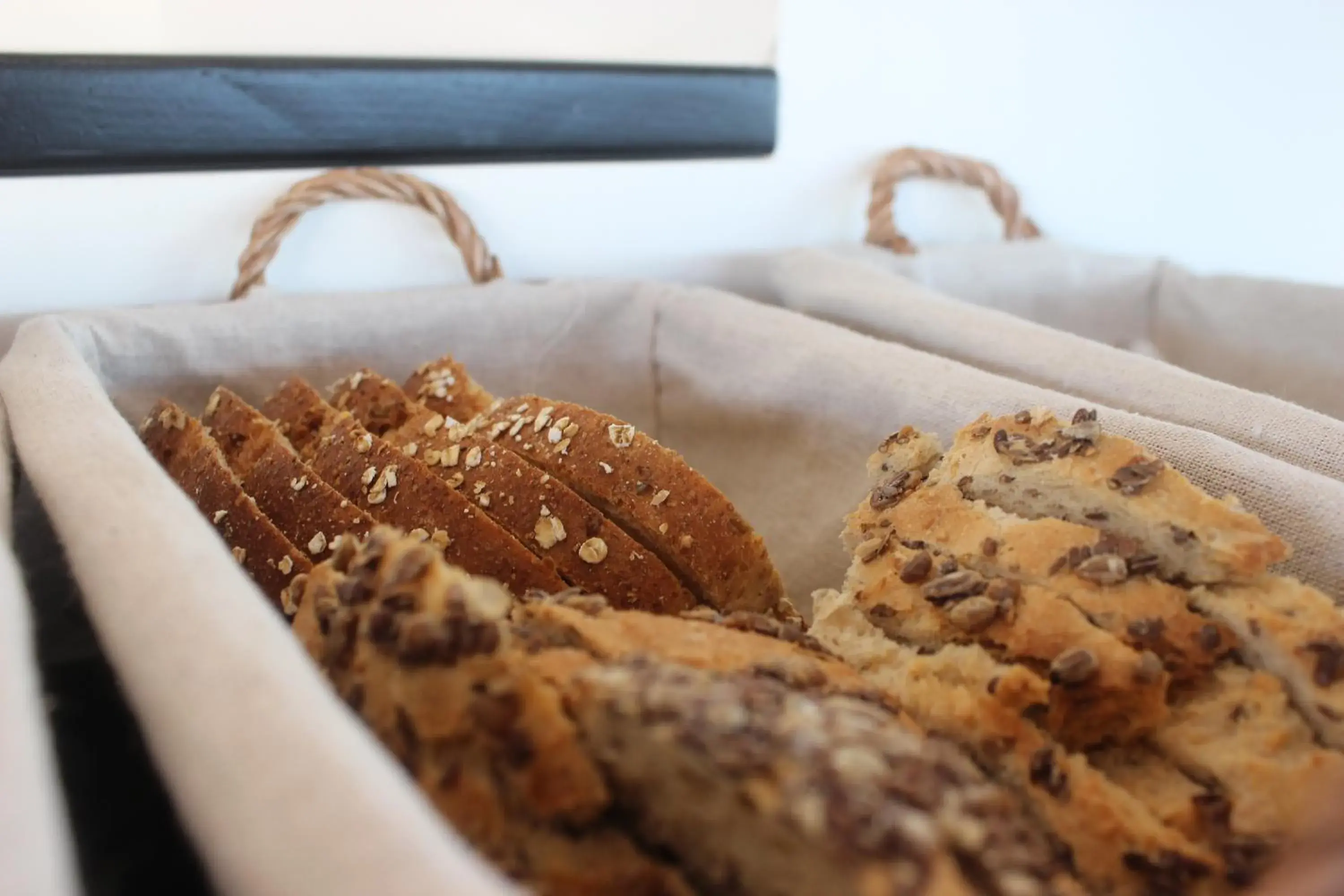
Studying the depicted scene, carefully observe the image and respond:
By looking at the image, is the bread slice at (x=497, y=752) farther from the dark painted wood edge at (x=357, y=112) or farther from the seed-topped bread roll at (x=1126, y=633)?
the dark painted wood edge at (x=357, y=112)

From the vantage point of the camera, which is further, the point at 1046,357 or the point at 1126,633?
the point at 1046,357

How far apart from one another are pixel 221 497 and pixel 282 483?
6 centimetres

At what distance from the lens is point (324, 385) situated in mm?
1415

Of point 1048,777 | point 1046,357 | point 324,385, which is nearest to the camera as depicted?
point 1048,777

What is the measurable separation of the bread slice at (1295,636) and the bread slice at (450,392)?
806mm

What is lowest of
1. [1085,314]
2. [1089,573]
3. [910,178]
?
[1085,314]

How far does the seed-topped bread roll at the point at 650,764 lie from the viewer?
50 cm

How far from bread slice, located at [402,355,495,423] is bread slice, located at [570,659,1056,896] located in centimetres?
70

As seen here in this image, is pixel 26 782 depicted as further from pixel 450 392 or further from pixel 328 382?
pixel 328 382

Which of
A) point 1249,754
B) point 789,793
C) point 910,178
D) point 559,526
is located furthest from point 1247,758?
point 910,178

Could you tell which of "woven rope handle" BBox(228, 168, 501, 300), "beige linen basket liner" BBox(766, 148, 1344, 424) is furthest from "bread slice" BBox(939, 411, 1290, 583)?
"woven rope handle" BBox(228, 168, 501, 300)

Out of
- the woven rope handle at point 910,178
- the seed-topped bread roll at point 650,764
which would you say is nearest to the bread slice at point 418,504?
the seed-topped bread roll at point 650,764

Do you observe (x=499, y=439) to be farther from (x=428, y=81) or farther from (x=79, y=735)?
(x=428, y=81)

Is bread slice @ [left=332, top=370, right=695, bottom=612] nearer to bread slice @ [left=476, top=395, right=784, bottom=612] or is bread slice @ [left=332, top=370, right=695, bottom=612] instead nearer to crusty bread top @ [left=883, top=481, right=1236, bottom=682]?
bread slice @ [left=476, top=395, right=784, bottom=612]
